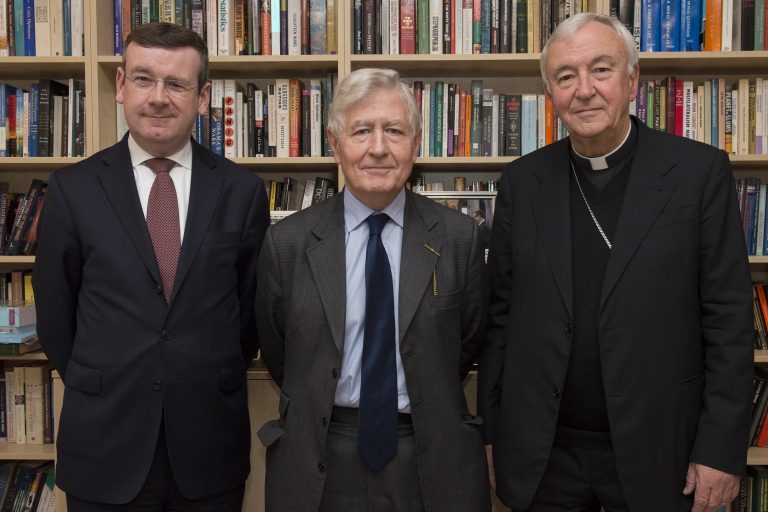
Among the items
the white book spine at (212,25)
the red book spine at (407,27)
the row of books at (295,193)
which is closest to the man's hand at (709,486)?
the row of books at (295,193)

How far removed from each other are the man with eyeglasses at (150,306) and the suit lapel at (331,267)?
0.95 feet

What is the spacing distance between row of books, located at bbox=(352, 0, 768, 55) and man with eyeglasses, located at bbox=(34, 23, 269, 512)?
114 cm

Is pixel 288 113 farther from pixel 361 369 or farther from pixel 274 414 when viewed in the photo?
pixel 361 369

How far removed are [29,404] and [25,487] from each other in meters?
0.36

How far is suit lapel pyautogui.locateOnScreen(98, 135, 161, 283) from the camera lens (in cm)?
155

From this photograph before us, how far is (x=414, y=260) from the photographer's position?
1.46m

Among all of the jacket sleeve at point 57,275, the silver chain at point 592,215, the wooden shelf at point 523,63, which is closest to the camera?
the silver chain at point 592,215

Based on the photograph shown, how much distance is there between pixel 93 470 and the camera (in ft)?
5.09

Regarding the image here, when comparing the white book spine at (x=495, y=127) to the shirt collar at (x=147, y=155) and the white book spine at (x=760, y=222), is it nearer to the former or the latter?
the white book spine at (x=760, y=222)

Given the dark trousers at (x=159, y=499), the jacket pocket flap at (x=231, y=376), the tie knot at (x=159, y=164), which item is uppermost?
the tie knot at (x=159, y=164)

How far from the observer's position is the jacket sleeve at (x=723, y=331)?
1412mm

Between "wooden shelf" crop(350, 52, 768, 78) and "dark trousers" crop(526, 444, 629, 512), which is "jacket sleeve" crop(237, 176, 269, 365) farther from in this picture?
"wooden shelf" crop(350, 52, 768, 78)

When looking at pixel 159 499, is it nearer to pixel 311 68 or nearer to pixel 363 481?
pixel 363 481

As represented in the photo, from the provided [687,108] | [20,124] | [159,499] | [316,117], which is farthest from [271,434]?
[687,108]
